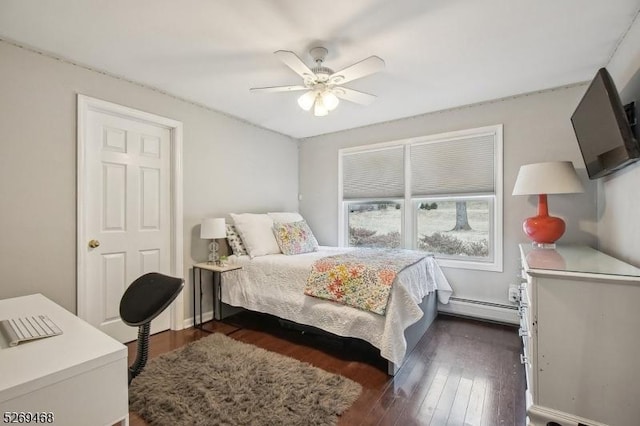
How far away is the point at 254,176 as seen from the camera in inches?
151

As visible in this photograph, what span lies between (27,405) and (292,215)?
317cm

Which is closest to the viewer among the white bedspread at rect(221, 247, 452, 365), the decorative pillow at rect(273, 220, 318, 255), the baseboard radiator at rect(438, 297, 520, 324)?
the white bedspread at rect(221, 247, 452, 365)

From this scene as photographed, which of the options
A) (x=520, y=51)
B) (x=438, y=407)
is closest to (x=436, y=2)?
(x=520, y=51)

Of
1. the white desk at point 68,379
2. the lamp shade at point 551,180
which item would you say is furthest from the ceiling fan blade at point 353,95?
the white desk at point 68,379

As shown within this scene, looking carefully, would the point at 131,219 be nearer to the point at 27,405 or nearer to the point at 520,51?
the point at 27,405

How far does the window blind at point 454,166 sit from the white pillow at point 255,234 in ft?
6.12

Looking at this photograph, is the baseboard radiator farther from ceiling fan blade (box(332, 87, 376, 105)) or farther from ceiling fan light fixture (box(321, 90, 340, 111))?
ceiling fan light fixture (box(321, 90, 340, 111))

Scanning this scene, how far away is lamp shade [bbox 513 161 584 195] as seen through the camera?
92.0 inches

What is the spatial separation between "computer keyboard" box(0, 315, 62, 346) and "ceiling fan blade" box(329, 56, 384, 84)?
6.84 ft

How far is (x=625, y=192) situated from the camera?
1.92 metres

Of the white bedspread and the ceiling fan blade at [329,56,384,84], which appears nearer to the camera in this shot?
the ceiling fan blade at [329,56,384,84]

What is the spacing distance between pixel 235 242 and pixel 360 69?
2226 mm

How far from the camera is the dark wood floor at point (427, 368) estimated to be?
1.70 meters

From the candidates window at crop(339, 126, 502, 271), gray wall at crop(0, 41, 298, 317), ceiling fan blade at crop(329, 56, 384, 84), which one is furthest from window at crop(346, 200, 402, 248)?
gray wall at crop(0, 41, 298, 317)
